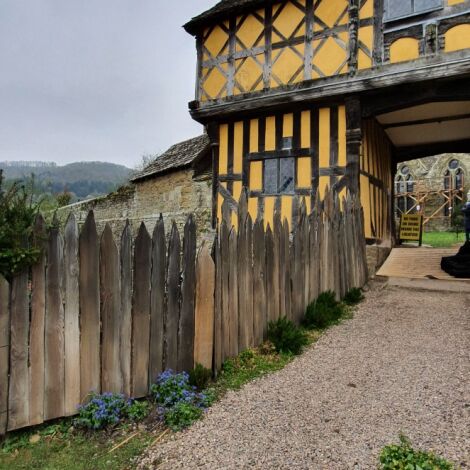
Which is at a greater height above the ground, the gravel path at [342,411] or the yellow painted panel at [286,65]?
the yellow painted panel at [286,65]

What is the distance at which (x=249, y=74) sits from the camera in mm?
8766

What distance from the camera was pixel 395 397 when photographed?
2.86 metres

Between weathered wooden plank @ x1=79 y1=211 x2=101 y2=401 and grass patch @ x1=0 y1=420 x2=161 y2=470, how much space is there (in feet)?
0.91

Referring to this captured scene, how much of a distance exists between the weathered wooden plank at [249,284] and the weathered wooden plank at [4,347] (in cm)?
201

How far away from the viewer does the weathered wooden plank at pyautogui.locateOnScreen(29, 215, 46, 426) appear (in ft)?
8.44

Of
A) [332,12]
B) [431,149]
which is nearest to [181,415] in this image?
[332,12]

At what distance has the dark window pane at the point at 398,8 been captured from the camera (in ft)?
23.4

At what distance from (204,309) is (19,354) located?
1371mm

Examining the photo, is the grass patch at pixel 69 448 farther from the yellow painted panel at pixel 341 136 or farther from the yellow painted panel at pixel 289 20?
the yellow painted panel at pixel 289 20

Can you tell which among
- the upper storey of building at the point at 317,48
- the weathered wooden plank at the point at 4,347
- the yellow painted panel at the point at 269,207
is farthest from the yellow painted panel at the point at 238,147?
the weathered wooden plank at the point at 4,347

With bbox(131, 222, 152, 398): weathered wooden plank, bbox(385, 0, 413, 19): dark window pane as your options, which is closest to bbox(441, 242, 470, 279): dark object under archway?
bbox(385, 0, 413, 19): dark window pane

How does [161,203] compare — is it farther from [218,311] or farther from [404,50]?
[218,311]

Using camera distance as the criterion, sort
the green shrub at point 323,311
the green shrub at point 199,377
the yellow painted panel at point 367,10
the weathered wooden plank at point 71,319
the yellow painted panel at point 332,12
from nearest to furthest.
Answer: the weathered wooden plank at point 71,319 < the green shrub at point 199,377 < the green shrub at point 323,311 < the yellow painted panel at point 367,10 < the yellow painted panel at point 332,12

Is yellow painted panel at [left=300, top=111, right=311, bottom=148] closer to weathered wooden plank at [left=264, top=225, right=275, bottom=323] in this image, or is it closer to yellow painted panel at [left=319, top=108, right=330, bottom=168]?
yellow painted panel at [left=319, top=108, right=330, bottom=168]
